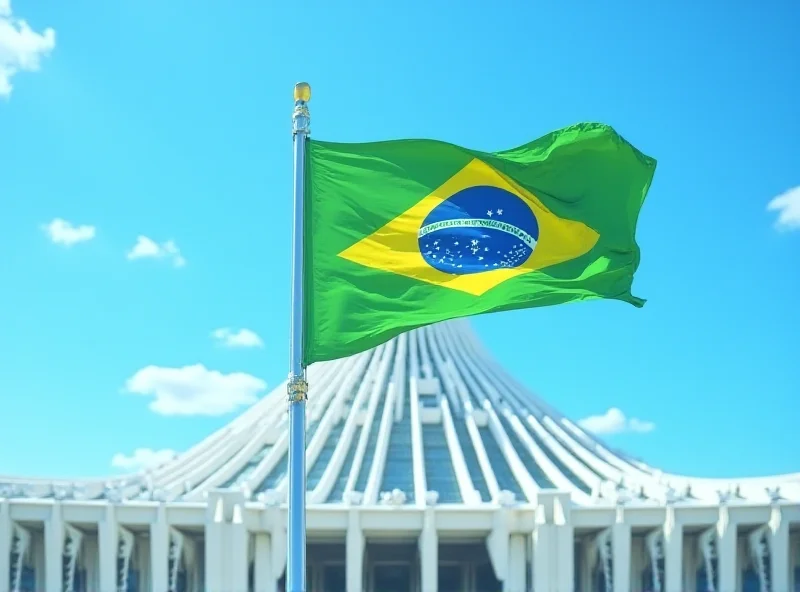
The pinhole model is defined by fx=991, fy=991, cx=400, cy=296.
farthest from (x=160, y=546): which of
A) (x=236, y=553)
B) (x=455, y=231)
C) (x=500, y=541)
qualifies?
(x=455, y=231)

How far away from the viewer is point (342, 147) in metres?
9.45

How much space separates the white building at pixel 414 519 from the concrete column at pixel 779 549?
32 mm

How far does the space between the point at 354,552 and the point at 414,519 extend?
1.49 metres

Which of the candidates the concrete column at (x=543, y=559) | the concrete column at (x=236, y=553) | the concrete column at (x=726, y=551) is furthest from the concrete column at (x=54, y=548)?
the concrete column at (x=726, y=551)

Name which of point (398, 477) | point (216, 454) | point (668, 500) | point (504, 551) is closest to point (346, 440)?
point (398, 477)

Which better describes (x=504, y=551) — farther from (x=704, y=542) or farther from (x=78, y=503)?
(x=78, y=503)

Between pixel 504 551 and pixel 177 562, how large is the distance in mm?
7475

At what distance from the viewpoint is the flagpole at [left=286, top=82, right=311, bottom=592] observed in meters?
8.21

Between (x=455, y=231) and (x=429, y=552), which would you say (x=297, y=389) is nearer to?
(x=455, y=231)

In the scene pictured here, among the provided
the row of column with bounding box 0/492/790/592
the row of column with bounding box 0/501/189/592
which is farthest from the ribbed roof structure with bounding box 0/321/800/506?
the row of column with bounding box 0/501/189/592

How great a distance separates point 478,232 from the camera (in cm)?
978

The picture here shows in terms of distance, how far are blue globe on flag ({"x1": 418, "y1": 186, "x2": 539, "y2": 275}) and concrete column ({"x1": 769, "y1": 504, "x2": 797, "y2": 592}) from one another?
50.5 ft

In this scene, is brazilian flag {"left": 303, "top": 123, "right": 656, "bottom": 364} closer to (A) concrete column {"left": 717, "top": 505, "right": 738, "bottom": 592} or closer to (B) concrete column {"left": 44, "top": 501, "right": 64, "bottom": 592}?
(A) concrete column {"left": 717, "top": 505, "right": 738, "bottom": 592}

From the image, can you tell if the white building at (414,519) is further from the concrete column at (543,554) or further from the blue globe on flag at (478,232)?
the blue globe on flag at (478,232)
